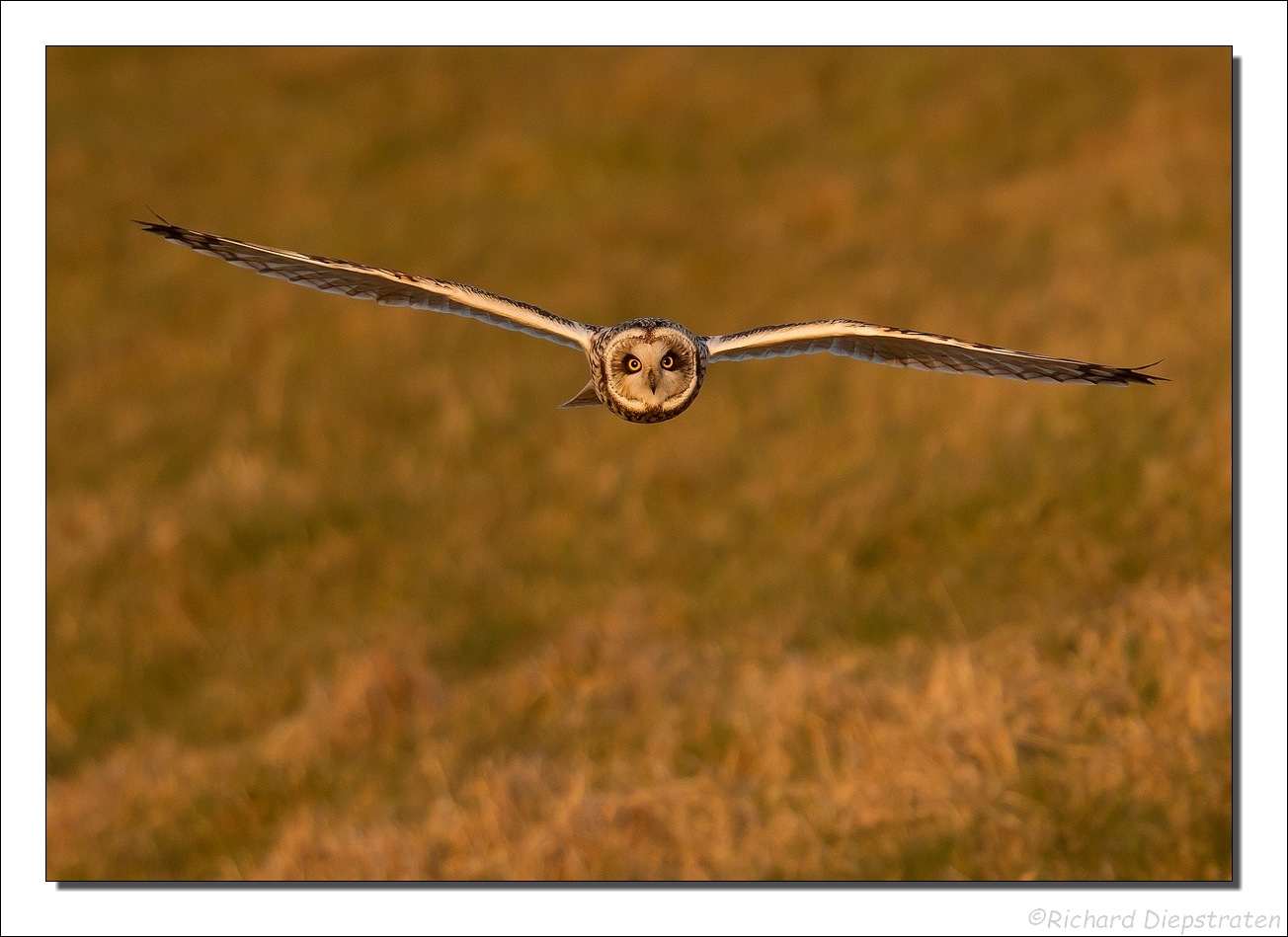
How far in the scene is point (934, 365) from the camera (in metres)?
3.01

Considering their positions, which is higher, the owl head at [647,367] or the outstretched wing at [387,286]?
the outstretched wing at [387,286]

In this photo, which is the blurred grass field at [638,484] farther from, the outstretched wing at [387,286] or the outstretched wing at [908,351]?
the outstretched wing at [387,286]

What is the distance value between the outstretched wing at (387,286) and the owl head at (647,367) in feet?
0.22

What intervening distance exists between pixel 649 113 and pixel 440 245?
9.87ft

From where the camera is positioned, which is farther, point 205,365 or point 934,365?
point 205,365

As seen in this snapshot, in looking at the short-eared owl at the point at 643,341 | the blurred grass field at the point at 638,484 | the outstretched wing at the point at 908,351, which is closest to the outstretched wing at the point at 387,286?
the short-eared owl at the point at 643,341

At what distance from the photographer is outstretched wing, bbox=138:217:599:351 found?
2689mm

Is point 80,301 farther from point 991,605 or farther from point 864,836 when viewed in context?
point 864,836

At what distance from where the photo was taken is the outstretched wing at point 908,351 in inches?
106

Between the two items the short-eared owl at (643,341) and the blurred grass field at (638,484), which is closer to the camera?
the short-eared owl at (643,341)

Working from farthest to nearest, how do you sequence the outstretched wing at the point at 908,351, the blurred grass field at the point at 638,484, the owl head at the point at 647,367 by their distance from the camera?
the blurred grass field at the point at 638,484 → the outstretched wing at the point at 908,351 → the owl head at the point at 647,367

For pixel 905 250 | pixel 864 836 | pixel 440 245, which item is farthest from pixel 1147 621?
→ pixel 440 245

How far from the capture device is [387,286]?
2.96m

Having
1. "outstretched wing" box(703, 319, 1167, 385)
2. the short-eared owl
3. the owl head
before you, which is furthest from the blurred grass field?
the owl head
